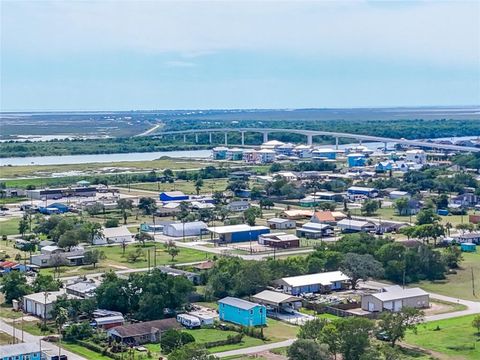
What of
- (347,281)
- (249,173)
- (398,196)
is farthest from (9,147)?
(347,281)

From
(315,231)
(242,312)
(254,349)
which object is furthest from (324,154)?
(254,349)

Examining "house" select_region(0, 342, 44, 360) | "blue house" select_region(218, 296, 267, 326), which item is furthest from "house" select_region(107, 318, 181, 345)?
"house" select_region(0, 342, 44, 360)

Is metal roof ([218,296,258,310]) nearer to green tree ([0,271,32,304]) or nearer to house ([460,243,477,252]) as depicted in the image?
green tree ([0,271,32,304])

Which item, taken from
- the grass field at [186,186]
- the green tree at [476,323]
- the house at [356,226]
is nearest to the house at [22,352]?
the green tree at [476,323]

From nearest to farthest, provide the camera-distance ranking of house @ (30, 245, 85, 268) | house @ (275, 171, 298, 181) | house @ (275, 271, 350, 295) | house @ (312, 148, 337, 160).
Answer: house @ (275, 271, 350, 295)
house @ (30, 245, 85, 268)
house @ (275, 171, 298, 181)
house @ (312, 148, 337, 160)

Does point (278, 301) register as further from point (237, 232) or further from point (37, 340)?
point (237, 232)

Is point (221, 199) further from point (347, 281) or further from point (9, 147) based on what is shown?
point (9, 147)

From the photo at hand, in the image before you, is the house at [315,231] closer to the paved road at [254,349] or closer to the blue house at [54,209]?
the blue house at [54,209]

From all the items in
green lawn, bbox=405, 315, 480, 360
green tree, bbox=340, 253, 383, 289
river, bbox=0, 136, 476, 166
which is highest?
green tree, bbox=340, 253, 383, 289
